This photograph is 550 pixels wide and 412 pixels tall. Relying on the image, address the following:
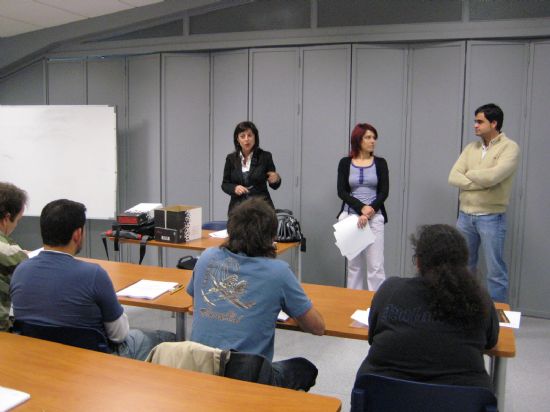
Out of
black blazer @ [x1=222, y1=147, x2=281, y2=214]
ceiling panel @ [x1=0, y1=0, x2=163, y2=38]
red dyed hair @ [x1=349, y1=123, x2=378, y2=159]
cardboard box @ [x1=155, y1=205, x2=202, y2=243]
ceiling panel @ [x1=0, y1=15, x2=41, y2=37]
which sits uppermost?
ceiling panel @ [x1=0, y1=0, x2=163, y2=38]

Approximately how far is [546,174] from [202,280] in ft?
11.5

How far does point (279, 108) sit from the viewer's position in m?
5.07

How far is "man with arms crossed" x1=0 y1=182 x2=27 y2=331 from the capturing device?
211 centimetres

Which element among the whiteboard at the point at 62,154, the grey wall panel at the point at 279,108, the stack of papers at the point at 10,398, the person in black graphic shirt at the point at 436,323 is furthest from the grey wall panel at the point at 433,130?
the stack of papers at the point at 10,398

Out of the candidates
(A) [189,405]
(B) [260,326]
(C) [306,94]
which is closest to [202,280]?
(B) [260,326]

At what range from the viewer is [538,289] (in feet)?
14.5

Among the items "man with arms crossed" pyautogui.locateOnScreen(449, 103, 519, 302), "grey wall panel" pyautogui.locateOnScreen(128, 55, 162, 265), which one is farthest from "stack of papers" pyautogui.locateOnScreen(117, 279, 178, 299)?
"grey wall panel" pyautogui.locateOnScreen(128, 55, 162, 265)

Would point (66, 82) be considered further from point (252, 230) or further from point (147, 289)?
point (252, 230)

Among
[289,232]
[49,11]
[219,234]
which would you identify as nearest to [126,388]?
[289,232]

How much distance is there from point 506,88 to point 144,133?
3611 millimetres

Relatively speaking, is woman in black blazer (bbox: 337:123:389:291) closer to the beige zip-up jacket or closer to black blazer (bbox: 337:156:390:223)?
black blazer (bbox: 337:156:390:223)

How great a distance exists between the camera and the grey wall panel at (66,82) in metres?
5.82

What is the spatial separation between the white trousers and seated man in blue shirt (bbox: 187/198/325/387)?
2022 millimetres

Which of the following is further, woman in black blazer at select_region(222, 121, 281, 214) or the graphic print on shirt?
woman in black blazer at select_region(222, 121, 281, 214)
